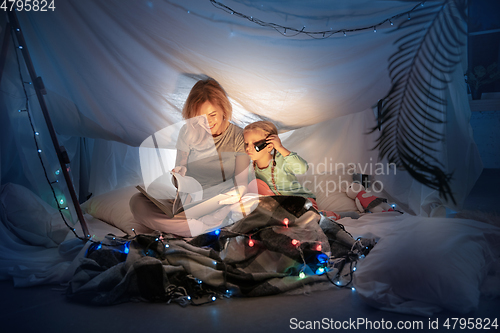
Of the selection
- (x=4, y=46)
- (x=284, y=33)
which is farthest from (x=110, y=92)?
(x=284, y=33)

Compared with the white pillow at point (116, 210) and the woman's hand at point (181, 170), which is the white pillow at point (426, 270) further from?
the white pillow at point (116, 210)

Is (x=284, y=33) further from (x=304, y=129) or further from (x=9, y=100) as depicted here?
(x=9, y=100)

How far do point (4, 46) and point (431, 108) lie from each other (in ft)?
7.52

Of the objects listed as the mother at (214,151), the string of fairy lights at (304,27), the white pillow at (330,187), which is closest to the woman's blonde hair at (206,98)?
the mother at (214,151)

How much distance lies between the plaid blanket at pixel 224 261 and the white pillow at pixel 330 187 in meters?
0.73

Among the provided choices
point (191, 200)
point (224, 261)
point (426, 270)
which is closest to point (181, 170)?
point (191, 200)

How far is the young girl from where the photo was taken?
2039 millimetres

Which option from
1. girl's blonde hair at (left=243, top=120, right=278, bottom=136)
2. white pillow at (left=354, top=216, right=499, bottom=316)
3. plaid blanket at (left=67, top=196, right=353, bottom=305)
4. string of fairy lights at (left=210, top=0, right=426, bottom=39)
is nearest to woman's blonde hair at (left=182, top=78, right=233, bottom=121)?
girl's blonde hair at (left=243, top=120, right=278, bottom=136)

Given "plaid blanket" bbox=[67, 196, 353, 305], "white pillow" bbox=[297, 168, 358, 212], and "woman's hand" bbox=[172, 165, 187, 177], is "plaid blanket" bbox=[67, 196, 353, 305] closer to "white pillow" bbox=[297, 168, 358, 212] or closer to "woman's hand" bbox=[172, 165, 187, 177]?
"woman's hand" bbox=[172, 165, 187, 177]

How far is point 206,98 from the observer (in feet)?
6.36

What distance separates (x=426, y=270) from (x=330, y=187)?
54.1 inches

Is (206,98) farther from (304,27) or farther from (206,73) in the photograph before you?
(304,27)

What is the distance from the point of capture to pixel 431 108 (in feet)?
6.09

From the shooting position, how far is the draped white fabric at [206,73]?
5.20 ft
